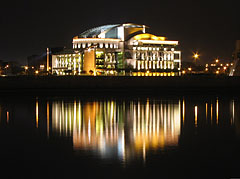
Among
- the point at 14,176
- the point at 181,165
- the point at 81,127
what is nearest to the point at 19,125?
the point at 81,127

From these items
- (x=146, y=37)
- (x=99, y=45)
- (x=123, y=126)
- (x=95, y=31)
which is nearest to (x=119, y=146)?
(x=123, y=126)

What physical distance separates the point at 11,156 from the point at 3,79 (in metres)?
37.1

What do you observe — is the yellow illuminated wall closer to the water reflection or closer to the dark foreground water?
the water reflection

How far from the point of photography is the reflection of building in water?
47.4 feet

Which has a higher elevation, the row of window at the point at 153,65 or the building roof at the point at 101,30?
the building roof at the point at 101,30

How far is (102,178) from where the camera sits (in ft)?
34.1

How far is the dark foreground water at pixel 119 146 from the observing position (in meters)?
11.1

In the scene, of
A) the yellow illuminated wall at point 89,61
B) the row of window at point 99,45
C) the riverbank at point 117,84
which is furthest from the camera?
the row of window at point 99,45

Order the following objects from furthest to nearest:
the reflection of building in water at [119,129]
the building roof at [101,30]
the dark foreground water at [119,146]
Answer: the building roof at [101,30] < the reflection of building in water at [119,129] < the dark foreground water at [119,146]

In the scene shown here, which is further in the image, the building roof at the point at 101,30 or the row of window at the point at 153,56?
the building roof at the point at 101,30

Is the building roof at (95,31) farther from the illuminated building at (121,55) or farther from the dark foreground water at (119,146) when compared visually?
the dark foreground water at (119,146)

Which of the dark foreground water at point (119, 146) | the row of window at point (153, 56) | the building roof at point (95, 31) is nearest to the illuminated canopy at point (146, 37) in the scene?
the row of window at point (153, 56)

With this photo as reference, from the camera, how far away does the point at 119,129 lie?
18766 mm

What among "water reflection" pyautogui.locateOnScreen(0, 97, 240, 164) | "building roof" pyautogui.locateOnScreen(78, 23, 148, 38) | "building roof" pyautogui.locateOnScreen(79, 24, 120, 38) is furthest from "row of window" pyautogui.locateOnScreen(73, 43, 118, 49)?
"water reflection" pyautogui.locateOnScreen(0, 97, 240, 164)
